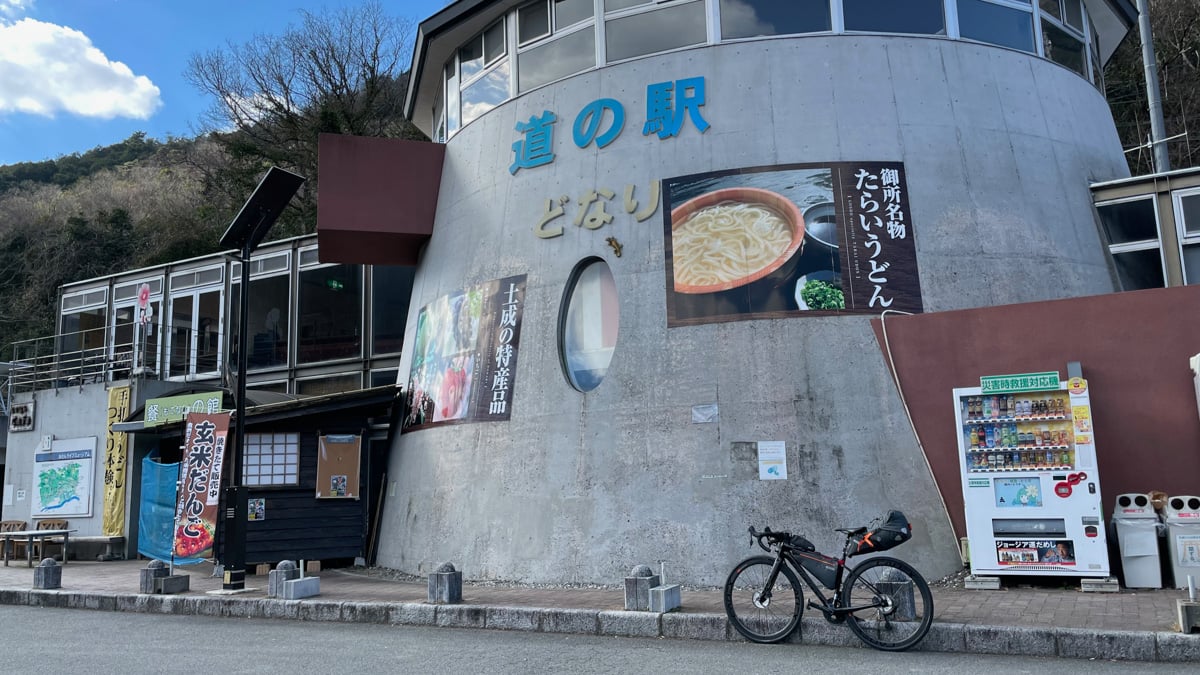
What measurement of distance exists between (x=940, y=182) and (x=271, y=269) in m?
16.1

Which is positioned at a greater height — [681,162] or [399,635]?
[681,162]

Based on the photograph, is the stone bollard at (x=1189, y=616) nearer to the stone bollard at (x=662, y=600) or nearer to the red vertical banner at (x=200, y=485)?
the stone bollard at (x=662, y=600)

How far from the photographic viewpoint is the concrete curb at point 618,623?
22.6 ft

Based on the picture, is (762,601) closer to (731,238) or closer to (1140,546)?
(1140,546)

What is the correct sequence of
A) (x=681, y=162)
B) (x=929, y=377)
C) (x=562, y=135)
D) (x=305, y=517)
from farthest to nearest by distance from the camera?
(x=305, y=517)
(x=562, y=135)
(x=681, y=162)
(x=929, y=377)

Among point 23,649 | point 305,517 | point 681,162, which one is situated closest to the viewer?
point 23,649

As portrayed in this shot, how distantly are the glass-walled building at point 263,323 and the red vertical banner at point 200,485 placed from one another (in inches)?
230

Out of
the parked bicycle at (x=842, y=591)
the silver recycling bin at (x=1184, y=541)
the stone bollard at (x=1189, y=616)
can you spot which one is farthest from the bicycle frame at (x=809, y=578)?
the silver recycling bin at (x=1184, y=541)

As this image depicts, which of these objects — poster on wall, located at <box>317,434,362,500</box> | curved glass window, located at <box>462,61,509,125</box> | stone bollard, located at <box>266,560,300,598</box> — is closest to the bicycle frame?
stone bollard, located at <box>266,560,300,598</box>

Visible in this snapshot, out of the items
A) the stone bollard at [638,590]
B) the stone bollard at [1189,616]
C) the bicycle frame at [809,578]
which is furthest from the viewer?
the stone bollard at [638,590]

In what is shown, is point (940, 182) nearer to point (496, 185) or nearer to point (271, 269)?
point (496, 185)

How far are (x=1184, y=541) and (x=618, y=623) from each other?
596cm

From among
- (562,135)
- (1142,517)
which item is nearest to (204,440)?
(562,135)

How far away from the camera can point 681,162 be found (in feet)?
41.0
